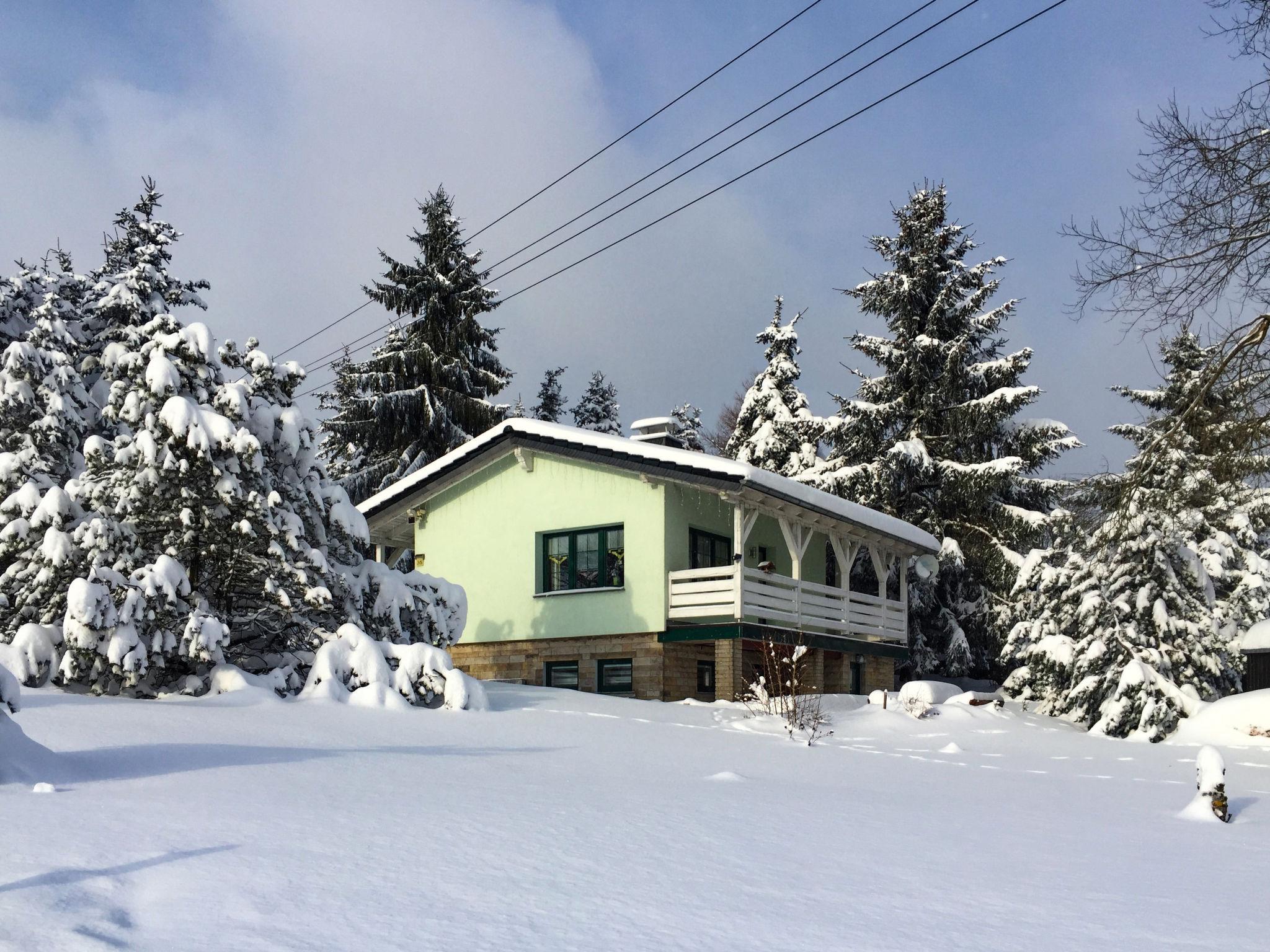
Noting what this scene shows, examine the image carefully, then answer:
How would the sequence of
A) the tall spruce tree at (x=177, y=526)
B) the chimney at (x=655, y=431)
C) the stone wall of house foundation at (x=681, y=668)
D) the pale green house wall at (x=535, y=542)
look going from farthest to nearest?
the chimney at (x=655, y=431), the pale green house wall at (x=535, y=542), the stone wall of house foundation at (x=681, y=668), the tall spruce tree at (x=177, y=526)

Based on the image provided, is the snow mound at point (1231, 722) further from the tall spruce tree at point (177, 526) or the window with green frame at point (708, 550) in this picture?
the tall spruce tree at point (177, 526)

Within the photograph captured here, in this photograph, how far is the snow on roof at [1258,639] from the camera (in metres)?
22.9

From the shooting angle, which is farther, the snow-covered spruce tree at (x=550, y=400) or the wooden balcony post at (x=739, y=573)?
the snow-covered spruce tree at (x=550, y=400)

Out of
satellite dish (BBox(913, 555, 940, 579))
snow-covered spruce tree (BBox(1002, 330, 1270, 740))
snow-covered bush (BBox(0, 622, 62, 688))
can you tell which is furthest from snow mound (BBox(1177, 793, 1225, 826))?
satellite dish (BBox(913, 555, 940, 579))

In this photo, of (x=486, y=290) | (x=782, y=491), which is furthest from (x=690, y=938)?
(x=486, y=290)

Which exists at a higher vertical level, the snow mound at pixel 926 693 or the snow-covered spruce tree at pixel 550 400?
the snow-covered spruce tree at pixel 550 400

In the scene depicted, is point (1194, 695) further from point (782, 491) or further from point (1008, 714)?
point (782, 491)

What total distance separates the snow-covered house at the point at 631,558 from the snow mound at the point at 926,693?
2.27 m

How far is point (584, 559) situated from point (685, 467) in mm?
3691

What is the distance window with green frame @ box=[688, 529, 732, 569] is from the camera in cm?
2405

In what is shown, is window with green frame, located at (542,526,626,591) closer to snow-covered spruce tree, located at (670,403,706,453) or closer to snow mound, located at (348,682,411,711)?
snow mound, located at (348,682,411,711)

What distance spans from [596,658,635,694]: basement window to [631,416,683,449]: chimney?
561 centimetres

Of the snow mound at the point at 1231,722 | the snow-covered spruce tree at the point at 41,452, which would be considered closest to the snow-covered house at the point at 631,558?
the snow mound at the point at 1231,722

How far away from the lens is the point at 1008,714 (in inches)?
892
